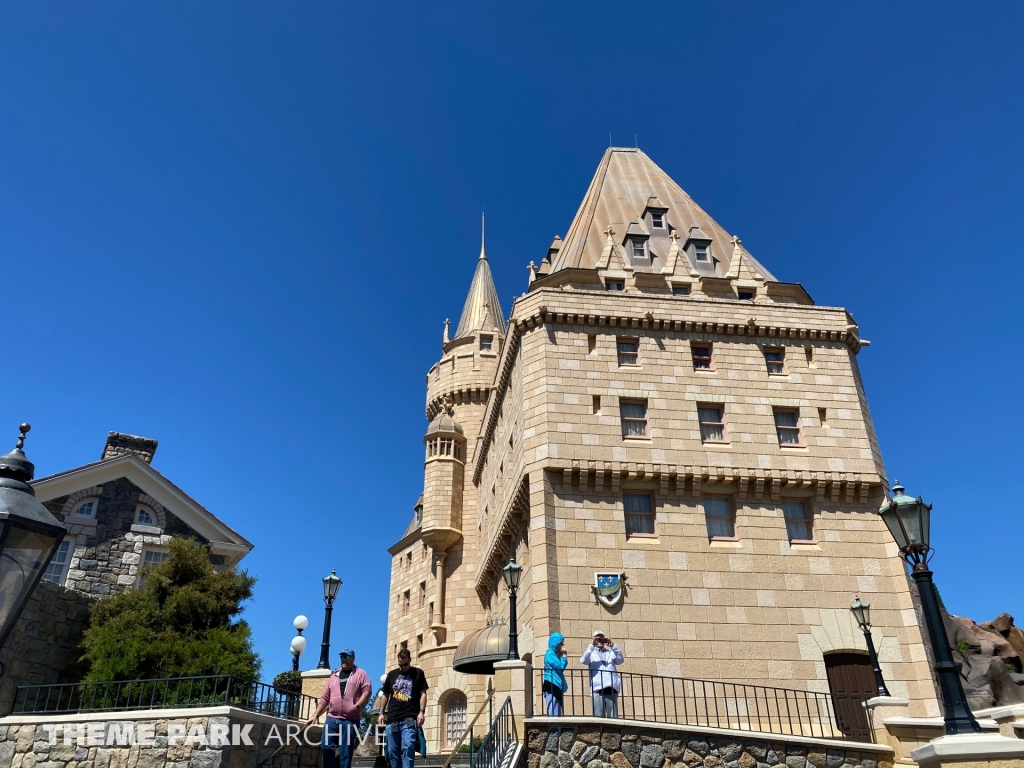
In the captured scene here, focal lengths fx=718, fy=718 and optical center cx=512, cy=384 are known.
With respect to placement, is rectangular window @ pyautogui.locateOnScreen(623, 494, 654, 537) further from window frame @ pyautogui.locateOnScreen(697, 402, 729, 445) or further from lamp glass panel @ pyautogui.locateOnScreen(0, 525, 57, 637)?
lamp glass panel @ pyautogui.locateOnScreen(0, 525, 57, 637)

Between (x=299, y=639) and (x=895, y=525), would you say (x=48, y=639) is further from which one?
(x=895, y=525)

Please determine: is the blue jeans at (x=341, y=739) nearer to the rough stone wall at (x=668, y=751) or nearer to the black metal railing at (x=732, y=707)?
the rough stone wall at (x=668, y=751)

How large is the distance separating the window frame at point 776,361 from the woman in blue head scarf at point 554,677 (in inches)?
567

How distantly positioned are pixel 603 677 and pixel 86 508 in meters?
17.0

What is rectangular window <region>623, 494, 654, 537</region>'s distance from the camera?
70.2 feet

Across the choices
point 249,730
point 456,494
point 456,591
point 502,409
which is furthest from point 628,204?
point 249,730

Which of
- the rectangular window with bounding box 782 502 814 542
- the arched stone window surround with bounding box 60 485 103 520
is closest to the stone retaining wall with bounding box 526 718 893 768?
the rectangular window with bounding box 782 502 814 542

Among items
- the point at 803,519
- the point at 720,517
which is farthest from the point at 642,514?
the point at 803,519

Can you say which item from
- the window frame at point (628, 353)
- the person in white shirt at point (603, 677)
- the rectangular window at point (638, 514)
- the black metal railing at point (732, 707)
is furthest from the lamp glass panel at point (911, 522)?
the window frame at point (628, 353)

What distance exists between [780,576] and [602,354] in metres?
8.72

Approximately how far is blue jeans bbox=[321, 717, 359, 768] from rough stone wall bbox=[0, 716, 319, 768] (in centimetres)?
138

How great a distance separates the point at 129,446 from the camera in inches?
1022

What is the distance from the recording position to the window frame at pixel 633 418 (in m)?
22.6

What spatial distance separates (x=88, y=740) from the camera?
11.6 metres
